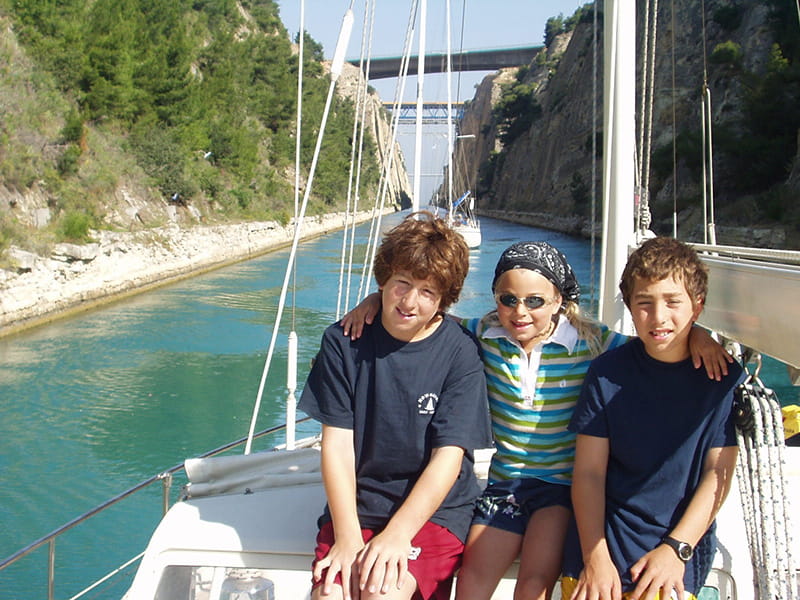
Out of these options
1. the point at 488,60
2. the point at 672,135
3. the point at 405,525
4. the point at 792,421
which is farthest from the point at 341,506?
the point at 488,60

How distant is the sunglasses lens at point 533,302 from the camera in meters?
1.97

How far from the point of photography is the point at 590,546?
1752mm

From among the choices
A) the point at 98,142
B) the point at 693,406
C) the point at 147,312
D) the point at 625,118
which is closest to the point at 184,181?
the point at 98,142

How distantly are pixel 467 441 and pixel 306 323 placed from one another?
46.1 ft

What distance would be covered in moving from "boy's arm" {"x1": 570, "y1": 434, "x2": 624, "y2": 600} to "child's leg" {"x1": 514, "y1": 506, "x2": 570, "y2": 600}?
72 millimetres

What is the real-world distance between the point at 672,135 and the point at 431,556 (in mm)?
24937

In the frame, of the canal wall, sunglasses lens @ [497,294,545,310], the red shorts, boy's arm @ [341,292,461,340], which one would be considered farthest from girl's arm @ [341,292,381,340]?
the canal wall

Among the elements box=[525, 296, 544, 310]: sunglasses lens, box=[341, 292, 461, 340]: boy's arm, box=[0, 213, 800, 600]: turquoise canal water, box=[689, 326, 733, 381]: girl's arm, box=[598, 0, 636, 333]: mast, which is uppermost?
box=[598, 0, 636, 333]: mast

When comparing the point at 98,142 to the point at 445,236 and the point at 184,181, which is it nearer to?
the point at 184,181

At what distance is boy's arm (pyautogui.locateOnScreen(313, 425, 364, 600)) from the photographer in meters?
A: 1.74

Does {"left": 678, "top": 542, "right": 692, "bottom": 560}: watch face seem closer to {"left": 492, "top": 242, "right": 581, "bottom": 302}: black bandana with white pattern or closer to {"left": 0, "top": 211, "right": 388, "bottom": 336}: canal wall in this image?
{"left": 492, "top": 242, "right": 581, "bottom": 302}: black bandana with white pattern

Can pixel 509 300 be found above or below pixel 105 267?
above

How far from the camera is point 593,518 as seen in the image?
70.1 inches

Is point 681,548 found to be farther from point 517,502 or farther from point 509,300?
point 509,300
